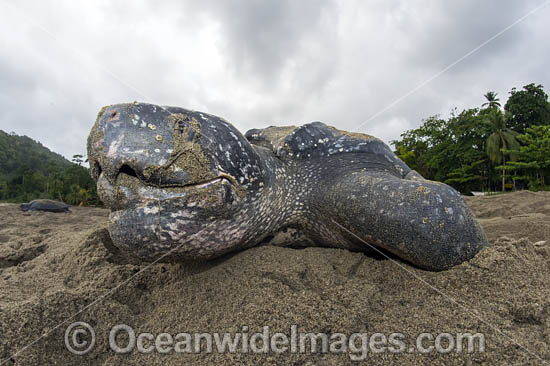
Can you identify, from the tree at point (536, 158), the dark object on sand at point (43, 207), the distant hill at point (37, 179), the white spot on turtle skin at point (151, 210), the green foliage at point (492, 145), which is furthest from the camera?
the green foliage at point (492, 145)

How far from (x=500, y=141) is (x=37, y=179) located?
46.1 meters

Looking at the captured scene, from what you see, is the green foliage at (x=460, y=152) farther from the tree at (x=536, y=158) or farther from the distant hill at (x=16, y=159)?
the distant hill at (x=16, y=159)

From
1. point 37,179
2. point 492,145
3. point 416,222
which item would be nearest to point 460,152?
point 492,145

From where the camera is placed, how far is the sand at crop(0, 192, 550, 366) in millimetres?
866

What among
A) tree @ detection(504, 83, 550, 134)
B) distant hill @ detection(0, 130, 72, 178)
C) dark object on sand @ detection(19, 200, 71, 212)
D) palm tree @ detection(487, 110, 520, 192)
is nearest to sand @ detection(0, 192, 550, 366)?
dark object on sand @ detection(19, 200, 71, 212)

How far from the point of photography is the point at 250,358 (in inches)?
33.8

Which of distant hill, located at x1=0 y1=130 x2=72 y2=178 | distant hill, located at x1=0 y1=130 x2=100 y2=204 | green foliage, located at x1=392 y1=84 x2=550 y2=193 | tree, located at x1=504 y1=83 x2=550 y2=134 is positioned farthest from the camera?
distant hill, located at x1=0 y1=130 x2=72 y2=178

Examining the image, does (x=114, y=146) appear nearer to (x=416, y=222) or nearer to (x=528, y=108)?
(x=416, y=222)

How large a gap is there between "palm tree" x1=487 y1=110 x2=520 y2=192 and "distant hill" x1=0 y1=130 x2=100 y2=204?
99.5 feet

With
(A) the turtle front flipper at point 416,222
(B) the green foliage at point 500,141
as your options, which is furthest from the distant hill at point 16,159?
(B) the green foliage at point 500,141

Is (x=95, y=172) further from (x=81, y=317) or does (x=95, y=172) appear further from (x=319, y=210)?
(x=319, y=210)

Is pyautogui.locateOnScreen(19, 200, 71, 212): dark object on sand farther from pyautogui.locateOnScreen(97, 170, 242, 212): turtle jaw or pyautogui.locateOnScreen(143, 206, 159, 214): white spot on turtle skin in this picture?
pyautogui.locateOnScreen(143, 206, 159, 214): white spot on turtle skin

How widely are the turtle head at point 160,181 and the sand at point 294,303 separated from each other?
24 centimetres

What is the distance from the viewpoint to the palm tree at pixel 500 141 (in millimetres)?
22453
